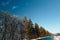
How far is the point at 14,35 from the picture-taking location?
51.1 ft

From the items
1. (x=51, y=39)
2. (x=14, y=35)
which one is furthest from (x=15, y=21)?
(x=51, y=39)

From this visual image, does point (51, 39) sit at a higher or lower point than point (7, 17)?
lower

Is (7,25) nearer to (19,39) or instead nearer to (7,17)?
(7,17)

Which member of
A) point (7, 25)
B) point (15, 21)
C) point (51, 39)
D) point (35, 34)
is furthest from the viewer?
point (35, 34)

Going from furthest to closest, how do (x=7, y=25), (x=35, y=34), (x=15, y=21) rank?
(x=35, y=34) < (x=15, y=21) < (x=7, y=25)

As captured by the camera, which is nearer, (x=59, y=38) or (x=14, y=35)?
(x=14, y=35)

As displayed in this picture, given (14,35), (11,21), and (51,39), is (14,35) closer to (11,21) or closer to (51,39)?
(11,21)

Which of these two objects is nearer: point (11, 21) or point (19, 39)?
point (11, 21)

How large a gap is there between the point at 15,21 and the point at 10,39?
6.10 ft

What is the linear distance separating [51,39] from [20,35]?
4.50 meters

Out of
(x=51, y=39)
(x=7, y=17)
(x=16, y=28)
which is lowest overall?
(x=51, y=39)

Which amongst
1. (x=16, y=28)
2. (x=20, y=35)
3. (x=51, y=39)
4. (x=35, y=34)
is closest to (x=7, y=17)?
(x=16, y=28)

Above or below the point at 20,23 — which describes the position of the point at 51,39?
below

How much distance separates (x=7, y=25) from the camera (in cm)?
1455
